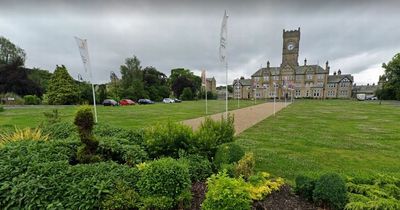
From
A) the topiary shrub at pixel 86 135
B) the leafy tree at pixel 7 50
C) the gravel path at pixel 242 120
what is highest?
the leafy tree at pixel 7 50

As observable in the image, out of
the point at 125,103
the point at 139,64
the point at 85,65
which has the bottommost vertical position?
the point at 125,103

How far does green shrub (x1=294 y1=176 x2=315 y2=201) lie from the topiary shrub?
13.5 ft

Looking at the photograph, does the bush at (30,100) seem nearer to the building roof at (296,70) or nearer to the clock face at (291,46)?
the building roof at (296,70)

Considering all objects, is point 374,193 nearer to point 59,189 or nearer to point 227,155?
point 227,155

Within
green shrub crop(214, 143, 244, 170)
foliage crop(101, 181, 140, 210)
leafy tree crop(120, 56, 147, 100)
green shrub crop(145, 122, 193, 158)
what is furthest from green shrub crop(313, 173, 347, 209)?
leafy tree crop(120, 56, 147, 100)

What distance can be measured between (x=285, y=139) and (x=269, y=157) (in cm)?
346

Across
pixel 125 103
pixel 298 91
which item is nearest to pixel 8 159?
pixel 125 103

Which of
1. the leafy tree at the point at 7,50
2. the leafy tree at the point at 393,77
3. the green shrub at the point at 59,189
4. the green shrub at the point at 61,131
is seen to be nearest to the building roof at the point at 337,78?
the leafy tree at the point at 393,77

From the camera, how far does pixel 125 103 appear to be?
143ft

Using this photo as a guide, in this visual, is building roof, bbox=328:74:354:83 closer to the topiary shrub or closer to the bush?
the bush

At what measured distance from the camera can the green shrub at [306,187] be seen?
3875mm

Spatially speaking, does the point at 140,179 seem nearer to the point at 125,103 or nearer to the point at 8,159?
the point at 8,159

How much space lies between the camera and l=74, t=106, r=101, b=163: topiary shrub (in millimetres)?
4527

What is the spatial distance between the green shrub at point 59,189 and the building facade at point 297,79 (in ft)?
260
